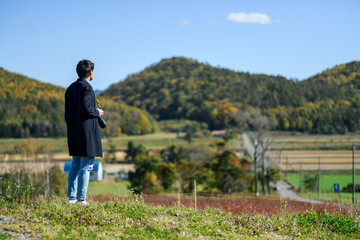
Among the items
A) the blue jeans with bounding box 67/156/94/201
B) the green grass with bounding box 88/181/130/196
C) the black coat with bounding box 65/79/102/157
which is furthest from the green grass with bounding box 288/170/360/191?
the black coat with bounding box 65/79/102/157

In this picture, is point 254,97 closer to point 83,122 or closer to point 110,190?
point 110,190

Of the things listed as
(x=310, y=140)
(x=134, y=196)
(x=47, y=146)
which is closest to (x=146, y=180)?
(x=47, y=146)

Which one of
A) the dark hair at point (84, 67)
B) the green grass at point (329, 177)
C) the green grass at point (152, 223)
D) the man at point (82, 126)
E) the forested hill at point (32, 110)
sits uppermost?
the forested hill at point (32, 110)

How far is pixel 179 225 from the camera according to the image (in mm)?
6195

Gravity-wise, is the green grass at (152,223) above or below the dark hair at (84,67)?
below

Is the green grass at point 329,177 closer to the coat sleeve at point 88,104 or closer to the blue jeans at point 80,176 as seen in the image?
the blue jeans at point 80,176

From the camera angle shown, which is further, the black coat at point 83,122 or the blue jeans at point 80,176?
the blue jeans at point 80,176

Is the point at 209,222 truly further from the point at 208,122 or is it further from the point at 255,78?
the point at 255,78

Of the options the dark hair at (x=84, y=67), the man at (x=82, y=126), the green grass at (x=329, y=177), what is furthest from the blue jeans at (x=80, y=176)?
the green grass at (x=329, y=177)

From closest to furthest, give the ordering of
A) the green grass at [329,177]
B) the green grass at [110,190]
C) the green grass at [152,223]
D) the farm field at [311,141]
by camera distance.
Answer: the green grass at [152,223]
the green grass at [110,190]
the green grass at [329,177]
the farm field at [311,141]

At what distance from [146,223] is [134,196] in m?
1.14

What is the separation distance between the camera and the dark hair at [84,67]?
6.83m

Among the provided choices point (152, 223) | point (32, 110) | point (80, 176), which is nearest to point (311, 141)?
point (32, 110)

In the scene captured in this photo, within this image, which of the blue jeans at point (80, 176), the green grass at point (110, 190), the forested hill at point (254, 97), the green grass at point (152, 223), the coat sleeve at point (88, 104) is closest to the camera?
the green grass at point (152, 223)
